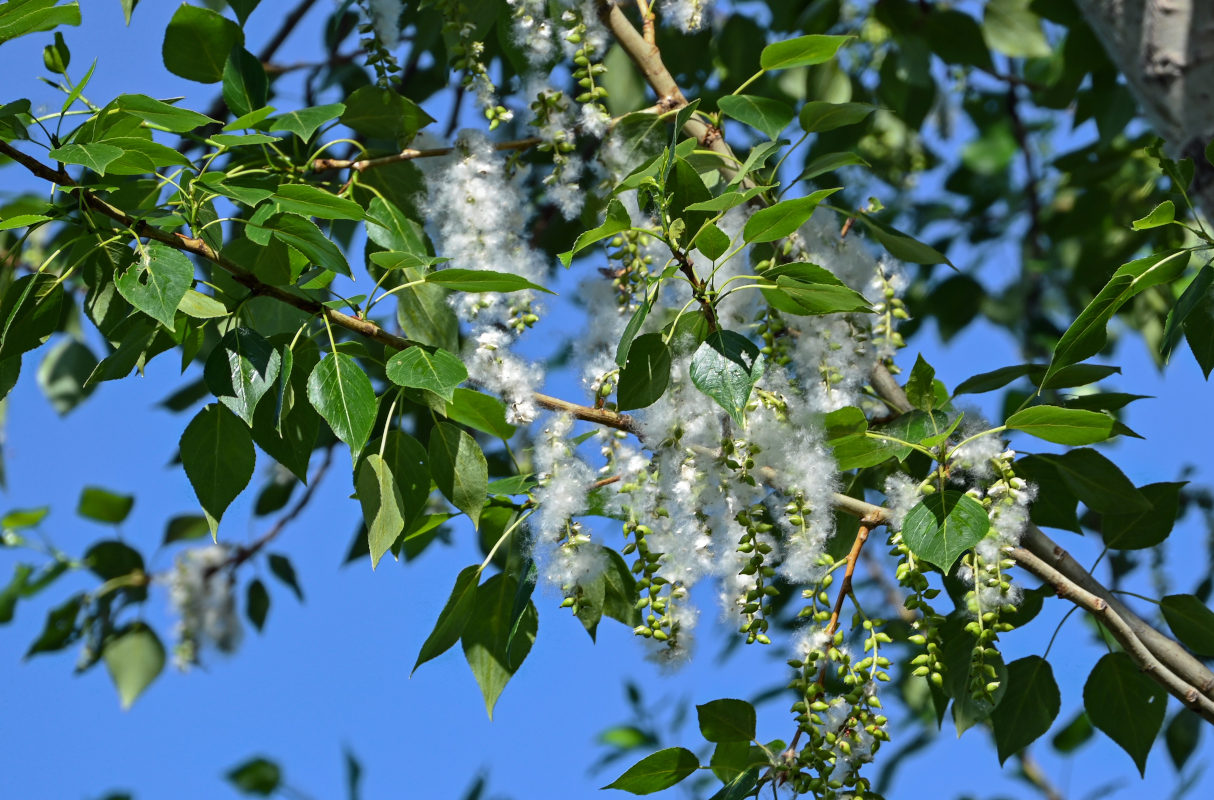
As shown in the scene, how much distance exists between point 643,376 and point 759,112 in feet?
0.91

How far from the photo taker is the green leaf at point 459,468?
888mm

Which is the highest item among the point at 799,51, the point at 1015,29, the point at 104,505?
the point at 1015,29

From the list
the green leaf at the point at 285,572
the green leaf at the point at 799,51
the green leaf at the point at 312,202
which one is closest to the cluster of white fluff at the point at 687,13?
the green leaf at the point at 799,51

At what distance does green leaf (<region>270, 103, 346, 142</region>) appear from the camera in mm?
906

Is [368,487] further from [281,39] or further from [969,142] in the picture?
[969,142]

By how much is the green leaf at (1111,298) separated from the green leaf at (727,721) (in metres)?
0.37

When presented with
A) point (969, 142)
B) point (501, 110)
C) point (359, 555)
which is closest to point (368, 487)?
point (501, 110)

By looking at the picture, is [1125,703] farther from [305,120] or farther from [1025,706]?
[305,120]

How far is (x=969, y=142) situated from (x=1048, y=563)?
1993 millimetres

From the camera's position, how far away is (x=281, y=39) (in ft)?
6.08

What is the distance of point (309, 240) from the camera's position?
2.54 feet

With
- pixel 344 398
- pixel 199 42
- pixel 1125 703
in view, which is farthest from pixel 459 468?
pixel 1125 703

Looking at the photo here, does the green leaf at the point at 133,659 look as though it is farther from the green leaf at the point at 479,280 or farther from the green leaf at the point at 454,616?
the green leaf at the point at 479,280

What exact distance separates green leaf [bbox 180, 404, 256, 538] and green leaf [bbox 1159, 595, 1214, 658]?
86 cm
